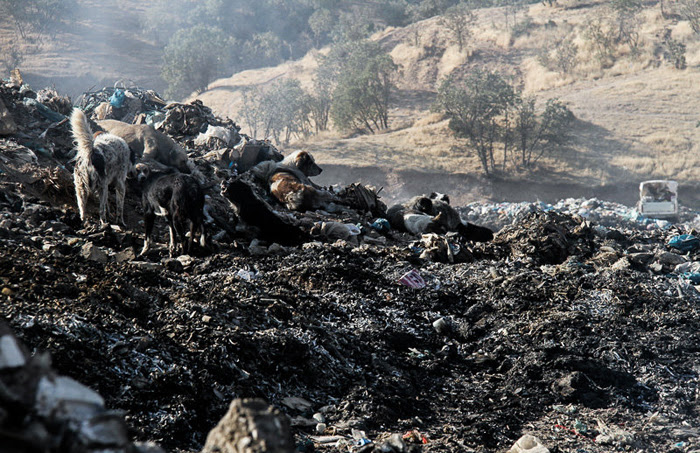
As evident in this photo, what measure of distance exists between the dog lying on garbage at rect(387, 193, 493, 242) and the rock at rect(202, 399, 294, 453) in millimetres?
8296

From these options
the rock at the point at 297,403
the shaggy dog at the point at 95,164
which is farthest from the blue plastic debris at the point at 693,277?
the shaggy dog at the point at 95,164

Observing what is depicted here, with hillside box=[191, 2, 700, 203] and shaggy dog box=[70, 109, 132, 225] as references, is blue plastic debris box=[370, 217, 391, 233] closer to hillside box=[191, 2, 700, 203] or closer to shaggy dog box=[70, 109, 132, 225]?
shaggy dog box=[70, 109, 132, 225]

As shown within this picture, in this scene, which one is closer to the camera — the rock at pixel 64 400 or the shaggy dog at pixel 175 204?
the rock at pixel 64 400

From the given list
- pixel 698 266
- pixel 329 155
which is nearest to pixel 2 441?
pixel 698 266

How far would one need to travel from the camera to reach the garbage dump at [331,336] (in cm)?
368

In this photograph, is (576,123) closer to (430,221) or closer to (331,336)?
(430,221)

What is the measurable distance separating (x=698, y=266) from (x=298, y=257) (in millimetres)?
5599

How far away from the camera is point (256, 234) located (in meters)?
8.53

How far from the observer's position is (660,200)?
19000mm

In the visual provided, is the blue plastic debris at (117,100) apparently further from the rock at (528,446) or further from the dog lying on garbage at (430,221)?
the rock at (528,446)

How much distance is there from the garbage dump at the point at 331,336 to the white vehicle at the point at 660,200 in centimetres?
1063

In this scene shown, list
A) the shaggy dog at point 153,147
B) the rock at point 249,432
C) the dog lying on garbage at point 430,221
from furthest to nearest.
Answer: the shaggy dog at point 153,147 < the dog lying on garbage at point 430,221 < the rock at point 249,432

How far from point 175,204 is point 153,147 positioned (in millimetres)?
3775

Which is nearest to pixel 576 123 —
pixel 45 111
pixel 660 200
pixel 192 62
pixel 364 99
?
pixel 660 200
